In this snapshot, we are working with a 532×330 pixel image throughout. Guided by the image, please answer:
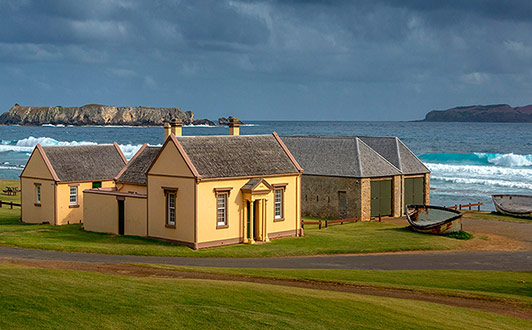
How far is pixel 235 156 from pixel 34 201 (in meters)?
16.0

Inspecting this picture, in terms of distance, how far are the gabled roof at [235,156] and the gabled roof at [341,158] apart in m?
10.1

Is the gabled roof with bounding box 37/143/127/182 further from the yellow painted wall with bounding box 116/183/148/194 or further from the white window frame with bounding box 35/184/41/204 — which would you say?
the yellow painted wall with bounding box 116/183/148/194

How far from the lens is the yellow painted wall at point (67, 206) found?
147ft

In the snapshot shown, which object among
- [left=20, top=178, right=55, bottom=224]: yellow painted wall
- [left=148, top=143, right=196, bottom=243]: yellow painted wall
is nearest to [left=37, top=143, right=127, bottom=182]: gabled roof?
[left=20, top=178, right=55, bottom=224]: yellow painted wall

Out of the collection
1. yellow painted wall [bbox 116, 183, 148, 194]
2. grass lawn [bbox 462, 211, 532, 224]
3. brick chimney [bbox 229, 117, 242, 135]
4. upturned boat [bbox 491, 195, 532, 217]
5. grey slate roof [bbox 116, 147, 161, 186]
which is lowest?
grass lawn [bbox 462, 211, 532, 224]

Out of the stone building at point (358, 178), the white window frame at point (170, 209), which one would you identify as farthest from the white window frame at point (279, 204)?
the stone building at point (358, 178)

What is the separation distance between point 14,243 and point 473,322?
78.3 feet

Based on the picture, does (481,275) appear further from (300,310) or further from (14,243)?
(14,243)

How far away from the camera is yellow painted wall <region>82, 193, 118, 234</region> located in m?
40.7

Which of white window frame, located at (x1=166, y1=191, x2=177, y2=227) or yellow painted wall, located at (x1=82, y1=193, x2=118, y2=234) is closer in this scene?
white window frame, located at (x1=166, y1=191, x2=177, y2=227)

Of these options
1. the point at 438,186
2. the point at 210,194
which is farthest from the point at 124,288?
the point at 438,186

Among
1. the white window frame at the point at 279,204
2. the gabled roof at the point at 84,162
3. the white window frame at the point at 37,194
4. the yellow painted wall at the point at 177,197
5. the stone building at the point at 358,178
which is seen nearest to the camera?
the yellow painted wall at the point at 177,197

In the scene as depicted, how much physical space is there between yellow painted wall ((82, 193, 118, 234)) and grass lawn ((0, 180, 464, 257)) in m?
0.78

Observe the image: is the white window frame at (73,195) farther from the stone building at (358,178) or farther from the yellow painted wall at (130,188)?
the stone building at (358,178)
